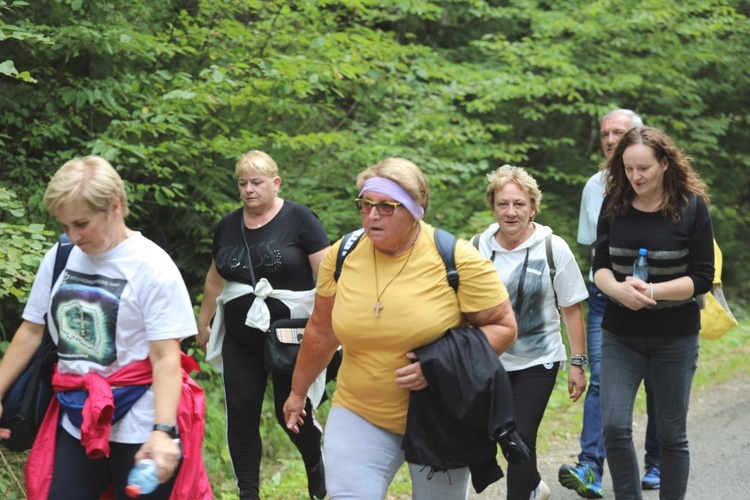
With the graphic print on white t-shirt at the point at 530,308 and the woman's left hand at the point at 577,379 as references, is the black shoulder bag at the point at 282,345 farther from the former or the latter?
the woman's left hand at the point at 577,379

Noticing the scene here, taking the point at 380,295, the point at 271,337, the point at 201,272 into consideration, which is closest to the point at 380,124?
the point at 201,272

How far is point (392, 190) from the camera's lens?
356 cm

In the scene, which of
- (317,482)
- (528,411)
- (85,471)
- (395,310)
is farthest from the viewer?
(317,482)

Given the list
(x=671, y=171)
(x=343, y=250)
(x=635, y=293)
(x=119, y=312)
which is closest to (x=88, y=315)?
(x=119, y=312)

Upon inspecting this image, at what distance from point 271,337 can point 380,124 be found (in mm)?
4251

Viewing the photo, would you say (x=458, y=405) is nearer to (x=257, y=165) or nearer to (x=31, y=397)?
(x=31, y=397)

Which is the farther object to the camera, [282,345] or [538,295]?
[282,345]

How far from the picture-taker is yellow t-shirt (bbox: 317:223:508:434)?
11.6 feet

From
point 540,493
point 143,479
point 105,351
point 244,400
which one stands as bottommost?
point 540,493

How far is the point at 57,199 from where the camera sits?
3.17m

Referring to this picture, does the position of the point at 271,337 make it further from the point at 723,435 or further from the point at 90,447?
the point at 723,435

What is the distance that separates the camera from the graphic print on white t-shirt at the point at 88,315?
130 inches

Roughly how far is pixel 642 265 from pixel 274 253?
6.74 ft

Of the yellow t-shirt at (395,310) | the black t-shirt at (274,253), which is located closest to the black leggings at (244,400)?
the black t-shirt at (274,253)
